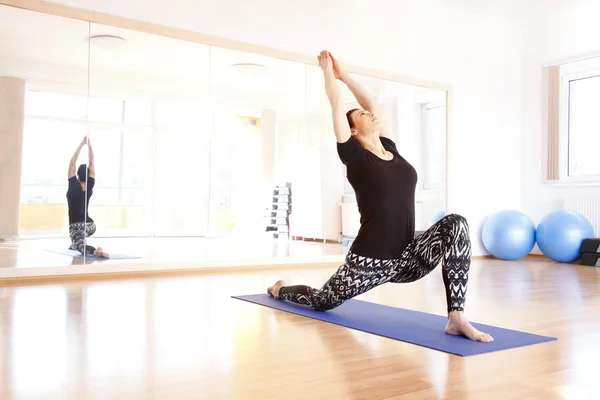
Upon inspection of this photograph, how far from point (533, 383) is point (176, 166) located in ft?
12.0

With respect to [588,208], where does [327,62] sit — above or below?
above

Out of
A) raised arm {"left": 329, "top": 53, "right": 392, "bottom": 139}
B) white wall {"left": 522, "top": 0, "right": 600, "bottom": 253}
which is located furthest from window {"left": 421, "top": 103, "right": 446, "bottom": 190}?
raised arm {"left": 329, "top": 53, "right": 392, "bottom": 139}

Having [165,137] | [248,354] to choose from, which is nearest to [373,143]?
[248,354]

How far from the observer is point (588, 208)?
6578mm

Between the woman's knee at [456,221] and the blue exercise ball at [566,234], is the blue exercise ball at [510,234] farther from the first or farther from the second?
the woman's knee at [456,221]

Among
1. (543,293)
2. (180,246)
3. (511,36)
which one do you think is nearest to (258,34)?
(180,246)

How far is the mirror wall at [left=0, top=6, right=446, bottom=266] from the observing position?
13.5 feet

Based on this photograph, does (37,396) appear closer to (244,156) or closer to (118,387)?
(118,387)

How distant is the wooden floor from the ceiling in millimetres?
1717

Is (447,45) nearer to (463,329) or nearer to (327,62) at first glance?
(327,62)

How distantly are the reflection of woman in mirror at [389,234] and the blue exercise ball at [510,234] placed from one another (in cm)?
436

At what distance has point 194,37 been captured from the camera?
4852 millimetres

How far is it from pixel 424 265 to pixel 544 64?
5.81m

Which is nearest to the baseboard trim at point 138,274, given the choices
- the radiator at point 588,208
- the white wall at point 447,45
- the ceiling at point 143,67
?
the ceiling at point 143,67
